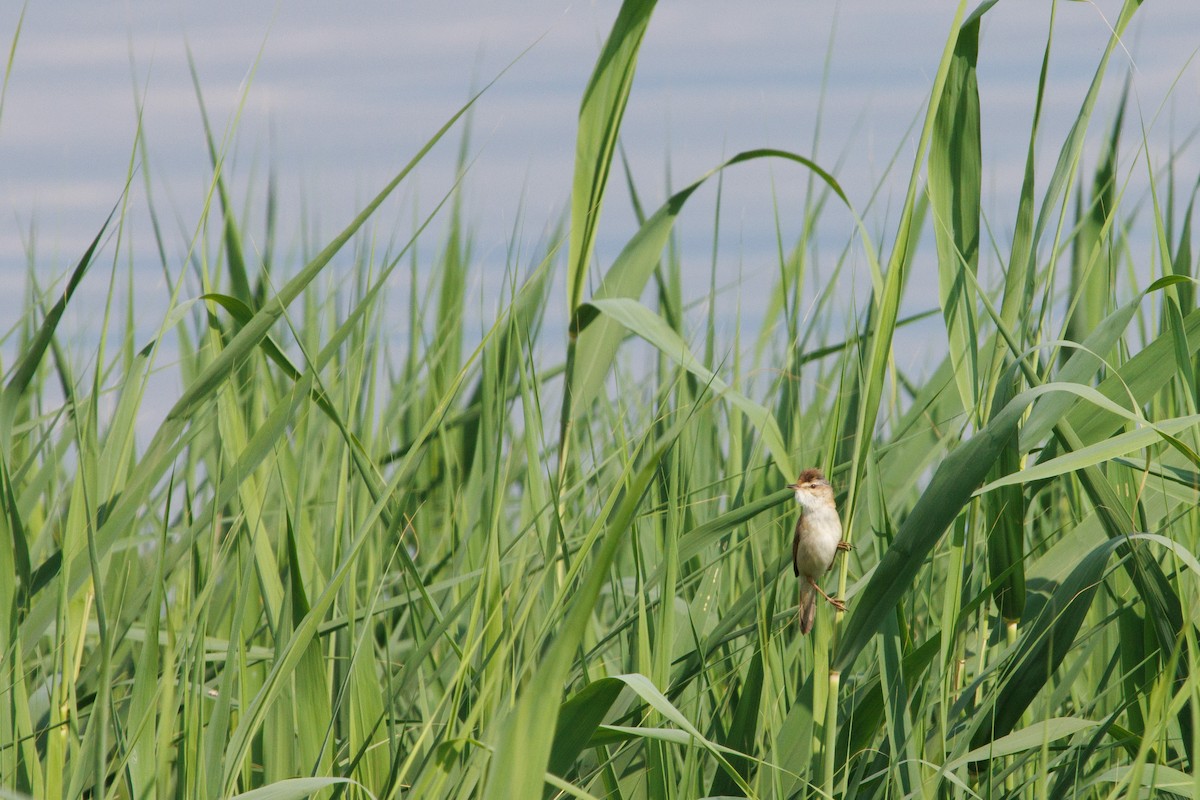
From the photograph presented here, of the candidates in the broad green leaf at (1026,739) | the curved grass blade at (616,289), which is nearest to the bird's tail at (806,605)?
the broad green leaf at (1026,739)

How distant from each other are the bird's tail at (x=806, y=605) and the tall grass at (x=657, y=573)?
1.2 inches

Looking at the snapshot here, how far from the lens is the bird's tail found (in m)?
1.61

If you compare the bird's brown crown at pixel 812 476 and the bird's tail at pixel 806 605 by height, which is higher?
the bird's brown crown at pixel 812 476

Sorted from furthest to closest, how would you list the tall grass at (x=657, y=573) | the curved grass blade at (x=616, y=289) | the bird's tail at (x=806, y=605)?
the curved grass blade at (x=616, y=289) → the bird's tail at (x=806, y=605) → the tall grass at (x=657, y=573)

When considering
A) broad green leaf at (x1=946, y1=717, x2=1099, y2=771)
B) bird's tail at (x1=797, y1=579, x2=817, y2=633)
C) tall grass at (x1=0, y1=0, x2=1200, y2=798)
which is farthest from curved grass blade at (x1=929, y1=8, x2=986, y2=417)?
broad green leaf at (x1=946, y1=717, x2=1099, y2=771)

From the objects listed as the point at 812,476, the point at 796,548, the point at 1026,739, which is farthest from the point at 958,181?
the point at 1026,739

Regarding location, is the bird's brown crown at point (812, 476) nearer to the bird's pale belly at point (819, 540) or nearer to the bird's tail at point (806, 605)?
the bird's pale belly at point (819, 540)

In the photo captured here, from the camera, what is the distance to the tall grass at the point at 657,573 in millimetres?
1267

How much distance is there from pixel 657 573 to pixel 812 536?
27 cm

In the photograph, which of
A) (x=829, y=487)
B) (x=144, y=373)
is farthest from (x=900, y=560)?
(x=144, y=373)

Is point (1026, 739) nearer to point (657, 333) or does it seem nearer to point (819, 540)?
point (819, 540)

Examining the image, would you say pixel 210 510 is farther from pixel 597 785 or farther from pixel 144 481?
pixel 597 785

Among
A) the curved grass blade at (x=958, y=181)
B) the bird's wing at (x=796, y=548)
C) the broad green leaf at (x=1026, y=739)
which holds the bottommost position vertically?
the broad green leaf at (x=1026, y=739)

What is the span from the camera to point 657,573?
1.66 m
